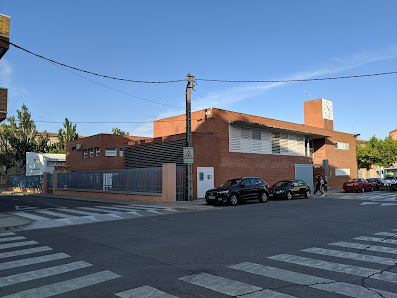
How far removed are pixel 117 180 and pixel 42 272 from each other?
65.8 feet

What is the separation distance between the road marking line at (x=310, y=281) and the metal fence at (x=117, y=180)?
632 inches

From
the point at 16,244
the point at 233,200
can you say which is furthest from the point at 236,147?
the point at 16,244

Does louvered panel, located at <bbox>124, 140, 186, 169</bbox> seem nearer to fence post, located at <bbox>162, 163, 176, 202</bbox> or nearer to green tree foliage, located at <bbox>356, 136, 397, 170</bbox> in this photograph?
fence post, located at <bbox>162, 163, 176, 202</bbox>

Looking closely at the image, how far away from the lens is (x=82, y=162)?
40.3m

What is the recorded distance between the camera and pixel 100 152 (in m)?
37.1

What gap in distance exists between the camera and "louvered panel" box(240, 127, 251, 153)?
27.4 meters

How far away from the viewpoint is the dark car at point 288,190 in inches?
931

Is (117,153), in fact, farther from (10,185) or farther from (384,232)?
(384,232)

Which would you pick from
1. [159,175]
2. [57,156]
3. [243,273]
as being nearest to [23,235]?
[243,273]

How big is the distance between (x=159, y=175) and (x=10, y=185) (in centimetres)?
3512

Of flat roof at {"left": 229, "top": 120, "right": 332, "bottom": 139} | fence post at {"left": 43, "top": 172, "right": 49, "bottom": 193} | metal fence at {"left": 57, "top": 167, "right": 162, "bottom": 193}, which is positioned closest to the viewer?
metal fence at {"left": 57, "top": 167, "right": 162, "bottom": 193}

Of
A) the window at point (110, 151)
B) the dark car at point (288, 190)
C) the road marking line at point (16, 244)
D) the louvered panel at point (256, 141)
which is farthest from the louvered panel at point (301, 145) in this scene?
the road marking line at point (16, 244)

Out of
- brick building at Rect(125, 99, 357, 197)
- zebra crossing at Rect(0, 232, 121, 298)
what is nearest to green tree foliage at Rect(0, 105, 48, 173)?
brick building at Rect(125, 99, 357, 197)

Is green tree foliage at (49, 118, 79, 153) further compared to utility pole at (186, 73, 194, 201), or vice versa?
green tree foliage at (49, 118, 79, 153)
